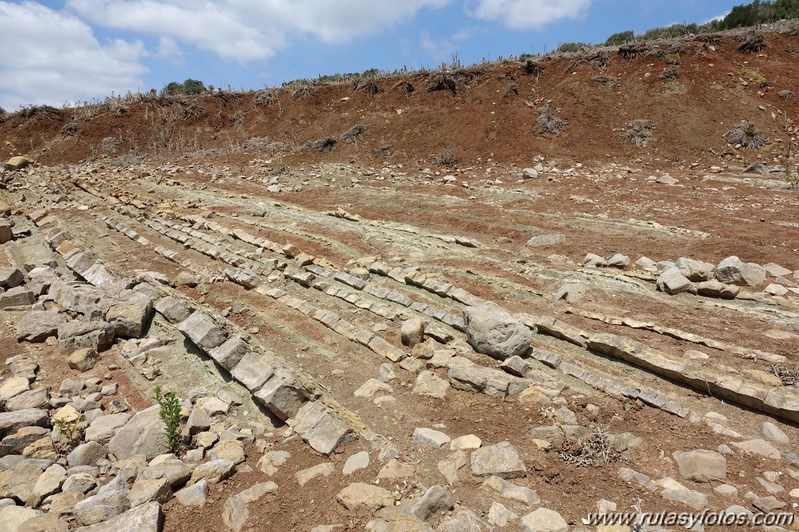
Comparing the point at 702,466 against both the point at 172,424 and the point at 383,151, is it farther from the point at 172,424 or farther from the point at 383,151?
→ the point at 383,151

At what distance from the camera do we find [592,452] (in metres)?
4.28

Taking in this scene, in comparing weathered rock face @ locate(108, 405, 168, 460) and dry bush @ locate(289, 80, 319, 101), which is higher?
dry bush @ locate(289, 80, 319, 101)

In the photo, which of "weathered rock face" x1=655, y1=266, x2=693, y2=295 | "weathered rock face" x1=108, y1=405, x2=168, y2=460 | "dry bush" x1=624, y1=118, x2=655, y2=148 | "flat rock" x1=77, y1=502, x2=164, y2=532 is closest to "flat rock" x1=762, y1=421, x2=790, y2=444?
"weathered rock face" x1=655, y1=266, x2=693, y2=295

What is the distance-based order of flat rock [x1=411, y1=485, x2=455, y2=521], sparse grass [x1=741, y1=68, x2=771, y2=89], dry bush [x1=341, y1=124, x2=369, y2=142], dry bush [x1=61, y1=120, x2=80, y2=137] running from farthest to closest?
dry bush [x1=61, y1=120, x2=80, y2=137], dry bush [x1=341, y1=124, x2=369, y2=142], sparse grass [x1=741, y1=68, x2=771, y2=89], flat rock [x1=411, y1=485, x2=455, y2=521]

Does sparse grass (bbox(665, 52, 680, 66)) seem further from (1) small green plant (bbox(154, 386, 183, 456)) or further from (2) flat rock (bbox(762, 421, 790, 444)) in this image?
(1) small green plant (bbox(154, 386, 183, 456))

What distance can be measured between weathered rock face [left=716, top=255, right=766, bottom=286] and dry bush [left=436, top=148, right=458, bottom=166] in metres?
14.4

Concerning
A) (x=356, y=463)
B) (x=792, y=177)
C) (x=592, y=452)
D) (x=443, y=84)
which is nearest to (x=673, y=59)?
(x=792, y=177)

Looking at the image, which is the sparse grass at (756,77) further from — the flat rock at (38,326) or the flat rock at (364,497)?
the flat rock at (38,326)

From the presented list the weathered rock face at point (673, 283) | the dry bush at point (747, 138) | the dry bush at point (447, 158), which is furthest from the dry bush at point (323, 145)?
the weathered rock face at point (673, 283)

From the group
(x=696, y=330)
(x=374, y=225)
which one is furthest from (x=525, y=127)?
(x=696, y=330)

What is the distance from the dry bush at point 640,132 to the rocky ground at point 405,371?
858cm

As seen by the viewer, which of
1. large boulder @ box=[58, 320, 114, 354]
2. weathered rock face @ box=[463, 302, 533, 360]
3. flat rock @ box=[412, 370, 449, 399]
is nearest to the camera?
flat rock @ box=[412, 370, 449, 399]

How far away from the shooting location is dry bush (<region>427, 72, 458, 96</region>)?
87.4ft

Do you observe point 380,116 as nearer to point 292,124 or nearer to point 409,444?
point 292,124
